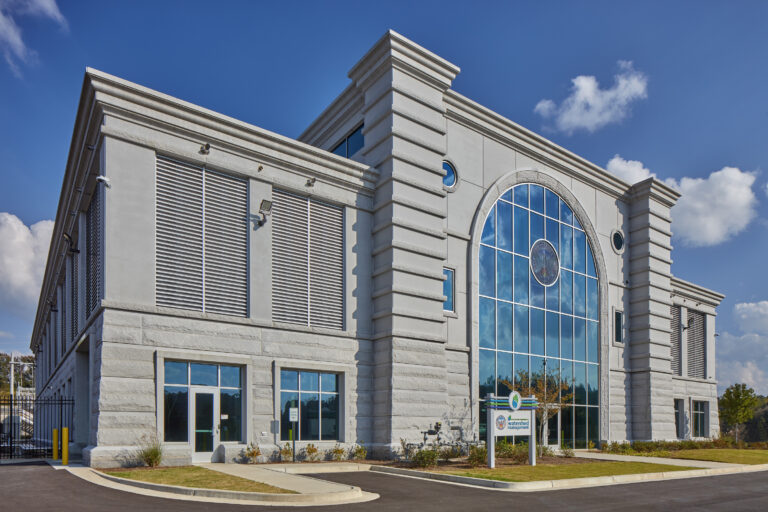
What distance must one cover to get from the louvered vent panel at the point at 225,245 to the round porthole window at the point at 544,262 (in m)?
16.1

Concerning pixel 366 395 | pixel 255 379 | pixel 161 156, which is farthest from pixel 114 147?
pixel 366 395

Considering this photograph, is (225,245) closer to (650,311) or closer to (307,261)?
(307,261)

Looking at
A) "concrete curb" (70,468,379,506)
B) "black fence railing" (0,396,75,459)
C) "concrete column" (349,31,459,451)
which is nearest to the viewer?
"concrete curb" (70,468,379,506)

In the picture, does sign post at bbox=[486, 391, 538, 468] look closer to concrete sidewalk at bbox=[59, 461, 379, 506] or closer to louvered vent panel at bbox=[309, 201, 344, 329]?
louvered vent panel at bbox=[309, 201, 344, 329]

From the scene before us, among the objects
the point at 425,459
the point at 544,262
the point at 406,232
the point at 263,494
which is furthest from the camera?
the point at 544,262

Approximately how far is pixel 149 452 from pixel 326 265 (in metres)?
9.62

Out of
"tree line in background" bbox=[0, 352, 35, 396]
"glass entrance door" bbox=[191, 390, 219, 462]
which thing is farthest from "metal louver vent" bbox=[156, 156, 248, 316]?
"tree line in background" bbox=[0, 352, 35, 396]

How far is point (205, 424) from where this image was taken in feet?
67.3

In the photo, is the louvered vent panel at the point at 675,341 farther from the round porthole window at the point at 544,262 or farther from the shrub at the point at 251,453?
the shrub at the point at 251,453

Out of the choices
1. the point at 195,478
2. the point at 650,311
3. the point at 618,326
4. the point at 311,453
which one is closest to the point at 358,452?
the point at 311,453

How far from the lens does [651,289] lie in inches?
1526

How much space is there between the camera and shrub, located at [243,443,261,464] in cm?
2086

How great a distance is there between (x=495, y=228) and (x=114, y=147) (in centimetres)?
1768

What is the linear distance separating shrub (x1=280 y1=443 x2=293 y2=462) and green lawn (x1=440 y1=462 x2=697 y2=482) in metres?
5.43
